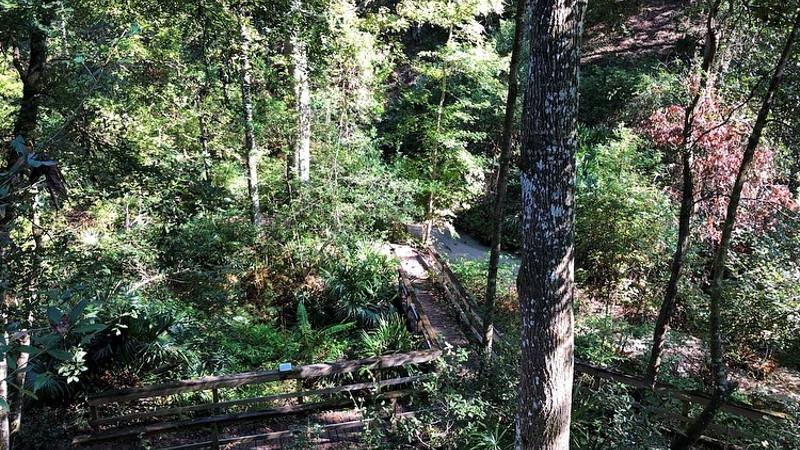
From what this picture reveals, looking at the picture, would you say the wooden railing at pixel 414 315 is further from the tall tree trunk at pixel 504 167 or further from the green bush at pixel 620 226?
the green bush at pixel 620 226

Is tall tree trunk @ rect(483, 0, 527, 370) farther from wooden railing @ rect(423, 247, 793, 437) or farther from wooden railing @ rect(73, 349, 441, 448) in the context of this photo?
wooden railing @ rect(423, 247, 793, 437)

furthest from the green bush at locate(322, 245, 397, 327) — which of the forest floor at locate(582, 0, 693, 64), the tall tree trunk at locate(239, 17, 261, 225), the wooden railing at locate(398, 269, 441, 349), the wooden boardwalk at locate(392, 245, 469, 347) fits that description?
the forest floor at locate(582, 0, 693, 64)

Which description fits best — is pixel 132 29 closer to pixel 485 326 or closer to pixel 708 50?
pixel 485 326

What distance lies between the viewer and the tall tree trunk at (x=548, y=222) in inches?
133

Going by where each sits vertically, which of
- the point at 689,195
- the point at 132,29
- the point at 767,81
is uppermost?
the point at 767,81

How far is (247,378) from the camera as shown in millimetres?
5973

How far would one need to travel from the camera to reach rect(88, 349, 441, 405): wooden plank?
A: 556 centimetres

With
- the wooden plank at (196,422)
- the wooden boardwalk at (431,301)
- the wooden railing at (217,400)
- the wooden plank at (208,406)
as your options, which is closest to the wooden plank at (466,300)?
the wooden boardwalk at (431,301)

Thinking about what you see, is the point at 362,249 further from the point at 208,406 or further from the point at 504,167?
the point at 208,406

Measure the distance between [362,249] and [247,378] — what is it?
4.90 metres

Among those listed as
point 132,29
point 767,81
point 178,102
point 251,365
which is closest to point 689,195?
point 767,81

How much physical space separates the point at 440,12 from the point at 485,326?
8.34 metres

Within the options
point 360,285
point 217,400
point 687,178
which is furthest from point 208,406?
point 687,178

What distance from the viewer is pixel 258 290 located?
33.1ft
